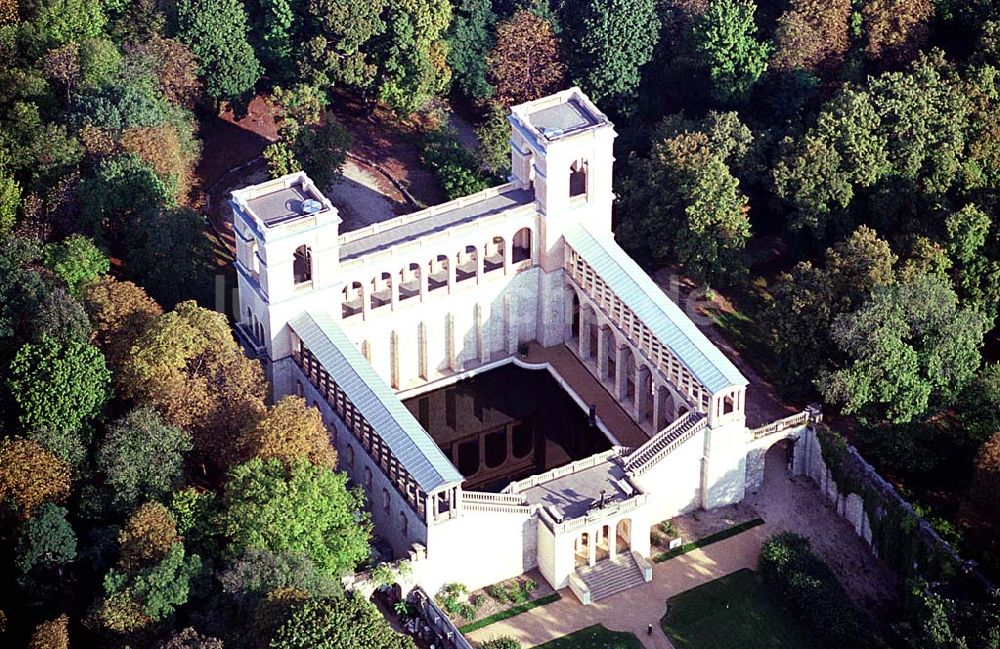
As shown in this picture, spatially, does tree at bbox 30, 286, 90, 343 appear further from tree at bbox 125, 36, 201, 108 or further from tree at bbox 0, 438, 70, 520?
tree at bbox 125, 36, 201, 108

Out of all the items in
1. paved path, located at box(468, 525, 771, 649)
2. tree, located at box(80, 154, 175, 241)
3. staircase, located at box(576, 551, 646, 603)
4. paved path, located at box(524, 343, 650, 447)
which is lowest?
paved path, located at box(468, 525, 771, 649)

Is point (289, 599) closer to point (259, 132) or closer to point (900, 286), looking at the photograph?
point (900, 286)

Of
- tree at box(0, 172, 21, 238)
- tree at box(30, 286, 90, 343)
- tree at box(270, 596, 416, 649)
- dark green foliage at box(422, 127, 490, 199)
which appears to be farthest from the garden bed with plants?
tree at box(0, 172, 21, 238)

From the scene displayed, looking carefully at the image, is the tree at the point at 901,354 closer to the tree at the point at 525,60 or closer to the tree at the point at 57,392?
the tree at the point at 525,60

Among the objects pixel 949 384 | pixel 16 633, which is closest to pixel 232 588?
pixel 16 633

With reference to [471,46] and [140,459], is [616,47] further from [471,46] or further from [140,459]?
[140,459]

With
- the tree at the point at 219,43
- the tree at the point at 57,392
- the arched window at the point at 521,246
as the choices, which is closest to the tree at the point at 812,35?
the arched window at the point at 521,246
